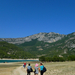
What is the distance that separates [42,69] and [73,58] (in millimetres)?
168721

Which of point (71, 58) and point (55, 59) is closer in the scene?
point (55, 59)

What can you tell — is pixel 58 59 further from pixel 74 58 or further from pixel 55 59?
pixel 74 58

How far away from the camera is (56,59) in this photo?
168 metres

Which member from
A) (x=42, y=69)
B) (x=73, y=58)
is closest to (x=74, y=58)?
(x=73, y=58)

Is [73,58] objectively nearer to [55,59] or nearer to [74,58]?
[74,58]

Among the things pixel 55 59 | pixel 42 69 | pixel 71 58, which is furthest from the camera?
pixel 71 58

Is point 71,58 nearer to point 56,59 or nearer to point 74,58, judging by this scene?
point 74,58

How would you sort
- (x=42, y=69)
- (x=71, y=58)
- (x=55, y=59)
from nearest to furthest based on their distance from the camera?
(x=42, y=69) → (x=55, y=59) → (x=71, y=58)

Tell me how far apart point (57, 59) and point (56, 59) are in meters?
1.67

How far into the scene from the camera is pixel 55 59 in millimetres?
167375

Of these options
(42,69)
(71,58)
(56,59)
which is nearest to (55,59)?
(56,59)

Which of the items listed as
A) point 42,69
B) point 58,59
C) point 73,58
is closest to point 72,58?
point 73,58

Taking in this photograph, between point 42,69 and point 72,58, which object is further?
point 72,58

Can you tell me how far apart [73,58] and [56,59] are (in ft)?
95.7
